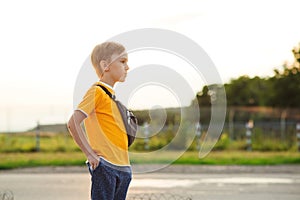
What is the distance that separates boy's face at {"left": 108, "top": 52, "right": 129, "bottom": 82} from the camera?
13.2 ft

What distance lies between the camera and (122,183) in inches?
162

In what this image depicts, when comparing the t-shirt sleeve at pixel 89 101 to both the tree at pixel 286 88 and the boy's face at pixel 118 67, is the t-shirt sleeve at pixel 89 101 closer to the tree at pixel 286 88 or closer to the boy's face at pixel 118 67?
the boy's face at pixel 118 67

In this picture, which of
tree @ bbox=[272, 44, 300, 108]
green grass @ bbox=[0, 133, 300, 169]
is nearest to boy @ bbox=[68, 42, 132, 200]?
green grass @ bbox=[0, 133, 300, 169]

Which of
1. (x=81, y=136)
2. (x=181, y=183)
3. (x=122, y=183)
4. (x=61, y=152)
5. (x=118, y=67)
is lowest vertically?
(x=181, y=183)

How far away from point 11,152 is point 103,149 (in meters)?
17.2

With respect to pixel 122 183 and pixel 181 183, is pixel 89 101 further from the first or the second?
pixel 181 183

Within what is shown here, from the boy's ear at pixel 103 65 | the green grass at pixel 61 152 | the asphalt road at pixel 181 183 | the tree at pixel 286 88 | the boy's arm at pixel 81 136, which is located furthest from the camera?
the tree at pixel 286 88

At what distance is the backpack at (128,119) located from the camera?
13.1 ft

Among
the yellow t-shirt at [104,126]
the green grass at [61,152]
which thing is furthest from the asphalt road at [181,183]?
the yellow t-shirt at [104,126]

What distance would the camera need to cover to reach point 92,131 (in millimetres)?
3986

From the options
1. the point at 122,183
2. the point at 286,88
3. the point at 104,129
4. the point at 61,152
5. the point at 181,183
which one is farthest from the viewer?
the point at 286,88

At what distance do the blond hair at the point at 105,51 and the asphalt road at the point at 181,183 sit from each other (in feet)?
13.3

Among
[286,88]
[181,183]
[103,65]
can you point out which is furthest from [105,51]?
[286,88]

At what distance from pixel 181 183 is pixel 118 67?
23.7 feet
